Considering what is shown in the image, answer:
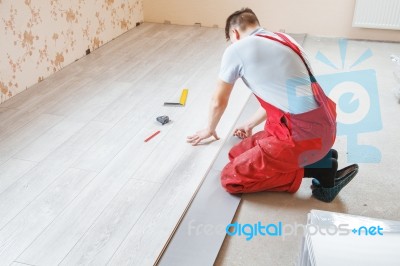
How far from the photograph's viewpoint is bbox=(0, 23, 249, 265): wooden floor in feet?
5.69

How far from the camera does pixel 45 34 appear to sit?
10.7ft

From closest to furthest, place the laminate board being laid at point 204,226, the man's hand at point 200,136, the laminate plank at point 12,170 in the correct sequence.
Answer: the laminate board being laid at point 204,226 < the laminate plank at point 12,170 < the man's hand at point 200,136

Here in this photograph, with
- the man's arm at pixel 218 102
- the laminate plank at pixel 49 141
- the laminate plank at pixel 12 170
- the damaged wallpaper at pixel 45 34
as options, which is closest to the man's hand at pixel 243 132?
the man's arm at pixel 218 102

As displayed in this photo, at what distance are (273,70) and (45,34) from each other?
7.17 feet

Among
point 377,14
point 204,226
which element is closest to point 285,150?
point 204,226

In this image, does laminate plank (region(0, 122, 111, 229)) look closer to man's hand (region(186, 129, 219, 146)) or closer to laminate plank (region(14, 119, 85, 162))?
laminate plank (region(14, 119, 85, 162))

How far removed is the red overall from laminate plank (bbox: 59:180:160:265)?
1.35 ft

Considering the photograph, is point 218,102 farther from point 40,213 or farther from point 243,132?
point 40,213

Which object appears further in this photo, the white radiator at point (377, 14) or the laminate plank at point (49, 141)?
the white radiator at point (377, 14)

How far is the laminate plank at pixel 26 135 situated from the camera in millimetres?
2342

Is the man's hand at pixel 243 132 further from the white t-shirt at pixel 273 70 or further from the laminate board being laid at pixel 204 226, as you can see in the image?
the white t-shirt at pixel 273 70

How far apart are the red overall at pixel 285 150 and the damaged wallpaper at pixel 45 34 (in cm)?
188

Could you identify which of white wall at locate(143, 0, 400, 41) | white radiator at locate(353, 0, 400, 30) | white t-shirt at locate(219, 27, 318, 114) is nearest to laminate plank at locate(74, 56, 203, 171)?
white t-shirt at locate(219, 27, 318, 114)

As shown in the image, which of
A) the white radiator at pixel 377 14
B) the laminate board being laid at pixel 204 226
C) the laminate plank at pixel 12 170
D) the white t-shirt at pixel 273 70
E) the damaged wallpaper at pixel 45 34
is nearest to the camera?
the laminate board being laid at pixel 204 226
